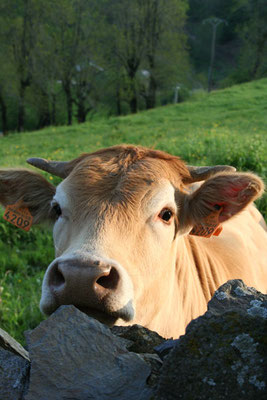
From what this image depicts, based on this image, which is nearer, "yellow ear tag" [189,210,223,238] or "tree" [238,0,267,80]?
"yellow ear tag" [189,210,223,238]

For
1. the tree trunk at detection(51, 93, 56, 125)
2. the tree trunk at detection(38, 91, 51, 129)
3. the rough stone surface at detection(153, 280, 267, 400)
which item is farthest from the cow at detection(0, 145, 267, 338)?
the tree trunk at detection(38, 91, 51, 129)

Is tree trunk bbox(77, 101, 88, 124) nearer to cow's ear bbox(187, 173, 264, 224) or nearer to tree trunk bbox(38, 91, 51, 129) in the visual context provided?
tree trunk bbox(38, 91, 51, 129)

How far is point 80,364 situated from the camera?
1448 millimetres

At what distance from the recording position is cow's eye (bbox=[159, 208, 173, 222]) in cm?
305

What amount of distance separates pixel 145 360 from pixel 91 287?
0.72 metres

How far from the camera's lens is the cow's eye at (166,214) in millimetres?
3045

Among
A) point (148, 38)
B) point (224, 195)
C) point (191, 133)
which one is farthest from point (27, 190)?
point (148, 38)

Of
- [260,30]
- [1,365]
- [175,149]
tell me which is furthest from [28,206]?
[260,30]

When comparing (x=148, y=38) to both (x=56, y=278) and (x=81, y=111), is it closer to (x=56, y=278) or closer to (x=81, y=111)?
(x=81, y=111)

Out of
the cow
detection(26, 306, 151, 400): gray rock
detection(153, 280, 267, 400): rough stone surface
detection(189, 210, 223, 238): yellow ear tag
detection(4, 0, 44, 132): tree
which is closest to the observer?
detection(153, 280, 267, 400): rough stone surface

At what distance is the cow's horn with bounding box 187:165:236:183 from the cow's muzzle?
1434 millimetres

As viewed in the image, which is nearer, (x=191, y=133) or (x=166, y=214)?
(x=166, y=214)

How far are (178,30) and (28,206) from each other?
43843 mm

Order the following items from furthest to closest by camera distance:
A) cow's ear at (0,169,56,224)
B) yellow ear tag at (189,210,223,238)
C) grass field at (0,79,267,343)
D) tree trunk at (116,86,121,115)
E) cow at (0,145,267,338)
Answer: tree trunk at (116,86,121,115) < grass field at (0,79,267,343) < cow's ear at (0,169,56,224) < yellow ear tag at (189,210,223,238) < cow at (0,145,267,338)
